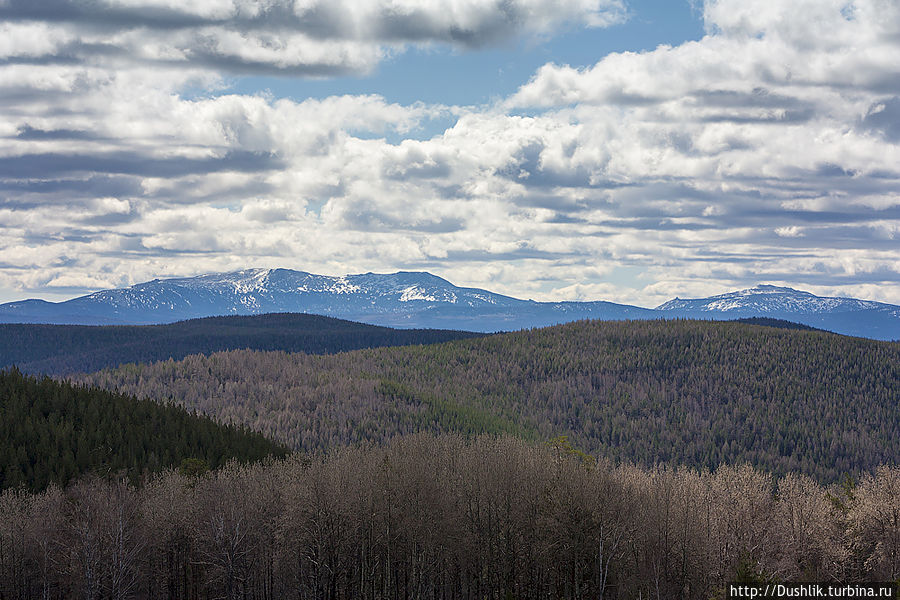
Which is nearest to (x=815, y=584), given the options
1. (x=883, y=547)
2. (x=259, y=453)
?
(x=883, y=547)

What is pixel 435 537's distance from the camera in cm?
9975

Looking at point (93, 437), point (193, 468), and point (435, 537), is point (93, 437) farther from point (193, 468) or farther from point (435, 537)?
point (435, 537)

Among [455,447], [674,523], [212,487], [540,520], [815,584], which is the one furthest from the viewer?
[455,447]

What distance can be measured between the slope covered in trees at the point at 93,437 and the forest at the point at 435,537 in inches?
1232

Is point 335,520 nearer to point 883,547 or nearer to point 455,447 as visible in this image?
point 455,447

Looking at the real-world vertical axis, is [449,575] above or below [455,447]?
below

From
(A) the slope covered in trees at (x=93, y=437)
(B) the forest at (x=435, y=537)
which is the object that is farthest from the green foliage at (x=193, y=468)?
(B) the forest at (x=435, y=537)

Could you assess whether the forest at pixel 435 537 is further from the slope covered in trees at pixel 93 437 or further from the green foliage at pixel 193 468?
the slope covered in trees at pixel 93 437

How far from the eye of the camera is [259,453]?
17288 cm

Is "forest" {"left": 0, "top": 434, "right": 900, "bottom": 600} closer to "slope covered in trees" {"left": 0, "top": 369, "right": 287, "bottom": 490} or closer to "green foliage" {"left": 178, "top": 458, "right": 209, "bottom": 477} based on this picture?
"green foliage" {"left": 178, "top": 458, "right": 209, "bottom": 477}

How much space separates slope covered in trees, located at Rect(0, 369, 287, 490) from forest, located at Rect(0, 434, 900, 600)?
31292mm

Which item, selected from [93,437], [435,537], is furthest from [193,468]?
[435,537]

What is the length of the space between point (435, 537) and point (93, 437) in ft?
290

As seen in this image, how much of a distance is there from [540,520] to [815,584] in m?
30.3
